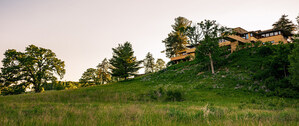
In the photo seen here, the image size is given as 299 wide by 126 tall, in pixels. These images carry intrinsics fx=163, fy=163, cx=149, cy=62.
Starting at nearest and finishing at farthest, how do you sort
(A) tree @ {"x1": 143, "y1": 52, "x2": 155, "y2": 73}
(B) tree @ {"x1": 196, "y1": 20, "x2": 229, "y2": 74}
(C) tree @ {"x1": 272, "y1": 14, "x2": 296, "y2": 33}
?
(B) tree @ {"x1": 196, "y1": 20, "x2": 229, "y2": 74}
(C) tree @ {"x1": 272, "y1": 14, "x2": 296, "y2": 33}
(A) tree @ {"x1": 143, "y1": 52, "x2": 155, "y2": 73}

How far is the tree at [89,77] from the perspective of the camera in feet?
206

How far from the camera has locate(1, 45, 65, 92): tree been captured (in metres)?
34.9

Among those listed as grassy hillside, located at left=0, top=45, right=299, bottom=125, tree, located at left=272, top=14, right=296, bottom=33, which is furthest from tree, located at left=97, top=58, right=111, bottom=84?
tree, located at left=272, top=14, right=296, bottom=33

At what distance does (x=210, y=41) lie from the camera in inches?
1316

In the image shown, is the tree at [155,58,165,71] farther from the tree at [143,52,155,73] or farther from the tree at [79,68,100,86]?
the tree at [79,68,100,86]

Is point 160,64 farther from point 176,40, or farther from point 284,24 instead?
point 284,24

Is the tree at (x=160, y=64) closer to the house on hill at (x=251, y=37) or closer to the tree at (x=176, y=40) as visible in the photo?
the tree at (x=176, y=40)

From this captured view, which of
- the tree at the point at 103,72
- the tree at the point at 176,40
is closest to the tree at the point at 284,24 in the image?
the tree at the point at 176,40

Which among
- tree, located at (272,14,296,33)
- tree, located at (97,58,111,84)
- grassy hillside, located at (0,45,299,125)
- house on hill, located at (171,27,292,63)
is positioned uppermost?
tree, located at (272,14,296,33)

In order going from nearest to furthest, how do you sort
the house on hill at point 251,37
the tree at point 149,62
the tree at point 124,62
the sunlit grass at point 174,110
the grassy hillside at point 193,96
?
the sunlit grass at point 174,110 < the grassy hillside at point 193,96 < the tree at point 124,62 < the house on hill at point 251,37 < the tree at point 149,62

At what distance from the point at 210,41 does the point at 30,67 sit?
39.6m

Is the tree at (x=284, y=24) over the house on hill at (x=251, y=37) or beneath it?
over

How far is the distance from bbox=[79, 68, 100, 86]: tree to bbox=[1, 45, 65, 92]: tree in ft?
72.2

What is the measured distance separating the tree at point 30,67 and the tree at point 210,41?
34242 millimetres
